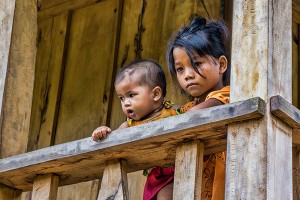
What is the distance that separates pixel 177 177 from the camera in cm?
394

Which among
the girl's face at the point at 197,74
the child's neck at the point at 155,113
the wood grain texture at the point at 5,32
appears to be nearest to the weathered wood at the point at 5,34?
the wood grain texture at the point at 5,32

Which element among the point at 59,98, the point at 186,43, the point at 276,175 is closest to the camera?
the point at 276,175

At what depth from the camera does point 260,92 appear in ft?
12.4

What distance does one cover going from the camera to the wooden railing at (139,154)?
3814 millimetres

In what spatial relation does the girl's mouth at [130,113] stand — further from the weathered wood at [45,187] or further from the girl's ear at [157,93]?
the weathered wood at [45,187]

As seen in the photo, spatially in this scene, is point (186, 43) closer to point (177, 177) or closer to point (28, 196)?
point (177, 177)

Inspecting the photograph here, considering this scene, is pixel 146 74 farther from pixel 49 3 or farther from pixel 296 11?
pixel 49 3

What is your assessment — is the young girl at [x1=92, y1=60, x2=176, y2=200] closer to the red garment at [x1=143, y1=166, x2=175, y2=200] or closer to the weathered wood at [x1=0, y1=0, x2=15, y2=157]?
the red garment at [x1=143, y1=166, x2=175, y2=200]

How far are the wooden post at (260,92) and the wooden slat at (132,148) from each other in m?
0.08

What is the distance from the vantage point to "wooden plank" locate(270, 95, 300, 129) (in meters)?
3.71

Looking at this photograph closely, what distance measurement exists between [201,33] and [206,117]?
0.87 meters

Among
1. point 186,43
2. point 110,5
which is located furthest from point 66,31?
point 186,43

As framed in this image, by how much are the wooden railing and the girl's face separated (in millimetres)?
402

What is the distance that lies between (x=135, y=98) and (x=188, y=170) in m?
0.92
